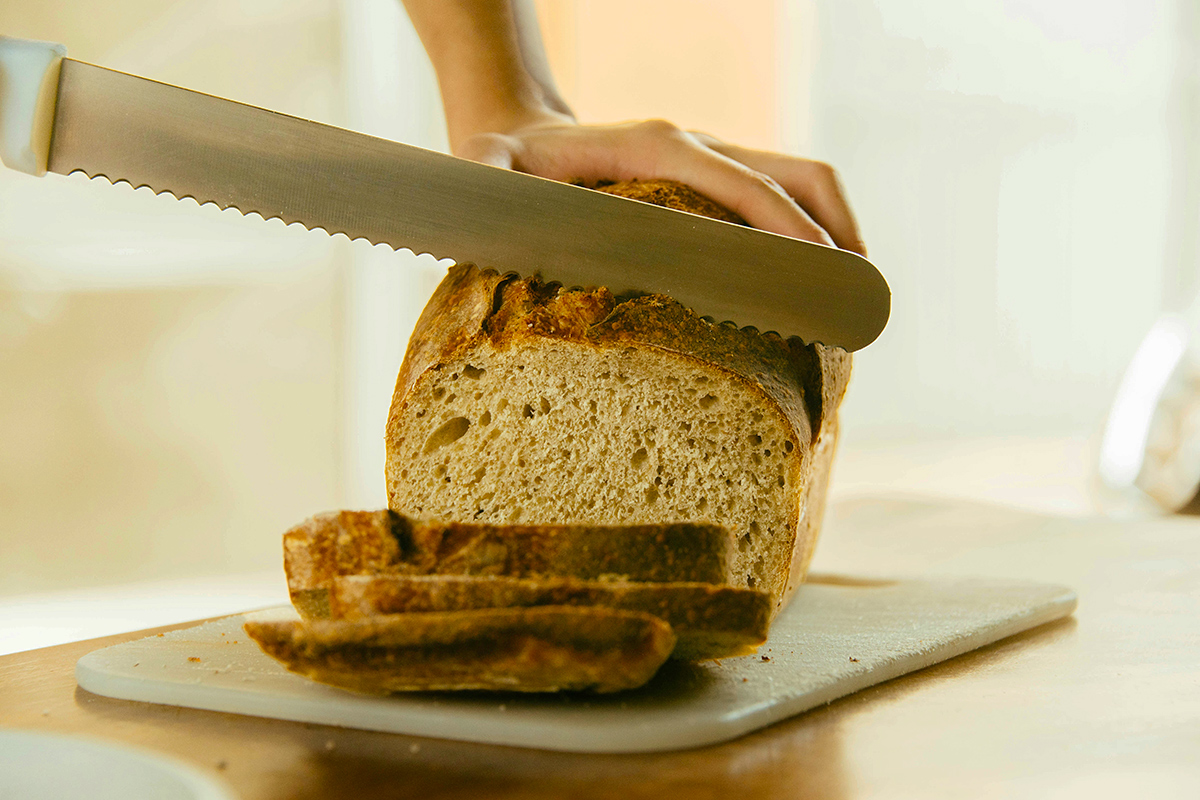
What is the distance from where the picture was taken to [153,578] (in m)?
5.75

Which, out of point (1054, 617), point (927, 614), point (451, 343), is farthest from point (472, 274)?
point (1054, 617)

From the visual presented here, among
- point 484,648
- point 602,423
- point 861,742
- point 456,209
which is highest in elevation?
A: point 456,209

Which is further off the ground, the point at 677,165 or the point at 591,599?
the point at 677,165

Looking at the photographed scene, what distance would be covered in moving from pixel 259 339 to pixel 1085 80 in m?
6.87

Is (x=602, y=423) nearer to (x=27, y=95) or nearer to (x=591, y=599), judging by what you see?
(x=591, y=599)

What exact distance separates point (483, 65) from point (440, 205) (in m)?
1.05

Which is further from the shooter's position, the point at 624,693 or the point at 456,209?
the point at 456,209

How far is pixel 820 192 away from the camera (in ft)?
7.80

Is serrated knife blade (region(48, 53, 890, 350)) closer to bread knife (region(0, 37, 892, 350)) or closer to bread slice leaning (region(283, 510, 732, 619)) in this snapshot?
bread knife (region(0, 37, 892, 350))

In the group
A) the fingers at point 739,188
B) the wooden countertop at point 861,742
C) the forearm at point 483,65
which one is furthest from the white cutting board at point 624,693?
the forearm at point 483,65

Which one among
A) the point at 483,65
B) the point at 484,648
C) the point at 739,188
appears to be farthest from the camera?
the point at 483,65

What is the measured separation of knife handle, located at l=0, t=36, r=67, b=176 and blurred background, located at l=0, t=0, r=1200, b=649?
143 cm

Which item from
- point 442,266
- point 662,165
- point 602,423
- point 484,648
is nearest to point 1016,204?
point 442,266

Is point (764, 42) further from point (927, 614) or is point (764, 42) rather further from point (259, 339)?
point (927, 614)
